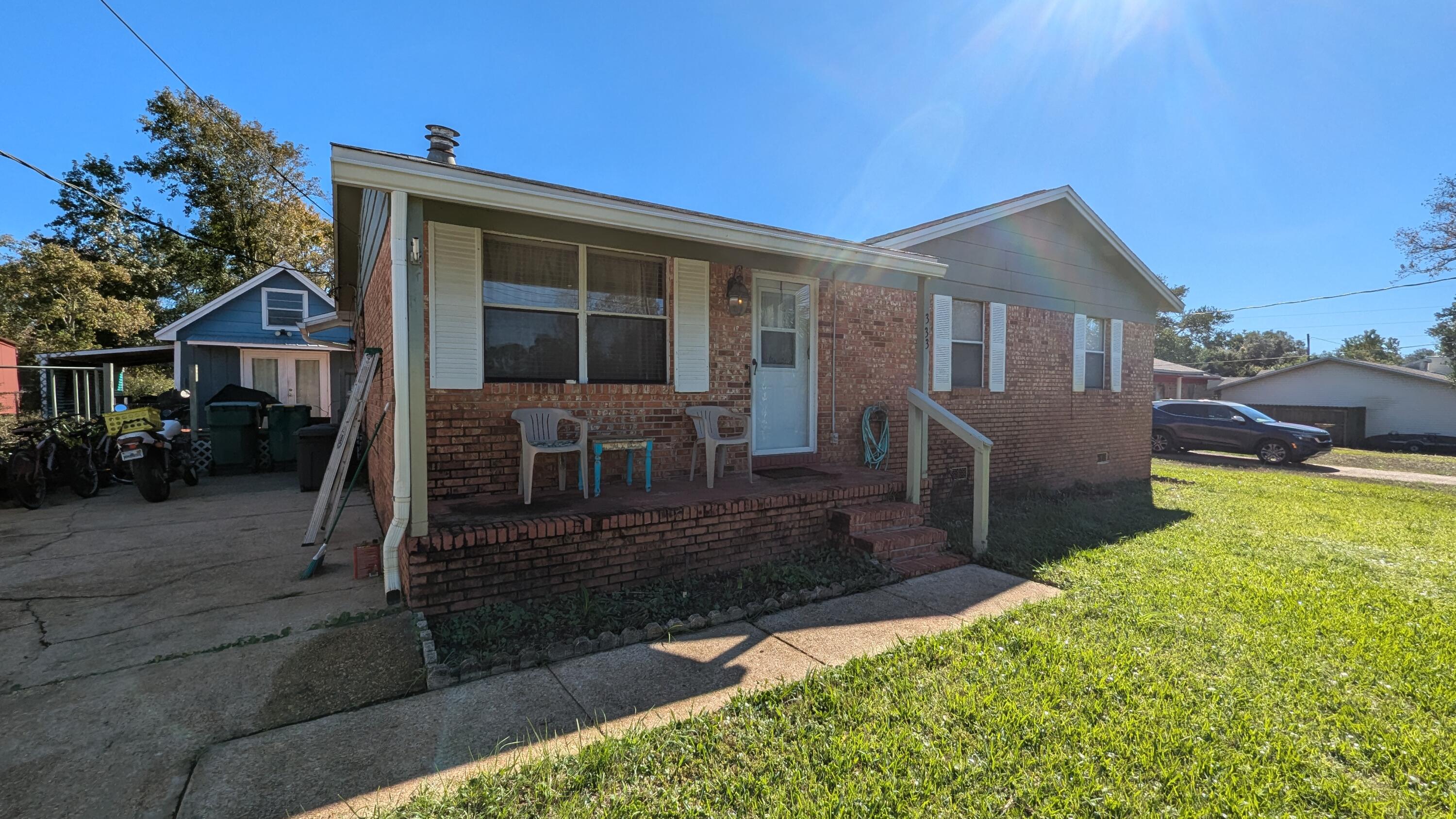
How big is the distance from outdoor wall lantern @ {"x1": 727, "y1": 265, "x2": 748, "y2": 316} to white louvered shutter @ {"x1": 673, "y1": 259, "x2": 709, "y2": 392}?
0.88 ft

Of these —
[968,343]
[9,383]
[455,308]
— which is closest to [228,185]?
[9,383]

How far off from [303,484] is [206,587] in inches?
173

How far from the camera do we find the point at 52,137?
18.5 metres

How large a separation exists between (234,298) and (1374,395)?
35.1m

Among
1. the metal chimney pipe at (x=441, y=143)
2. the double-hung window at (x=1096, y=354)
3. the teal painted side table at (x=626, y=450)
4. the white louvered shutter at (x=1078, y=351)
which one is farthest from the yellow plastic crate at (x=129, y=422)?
the double-hung window at (x=1096, y=354)

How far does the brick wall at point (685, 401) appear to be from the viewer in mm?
4312

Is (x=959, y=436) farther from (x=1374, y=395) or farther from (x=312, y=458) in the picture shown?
(x=1374, y=395)

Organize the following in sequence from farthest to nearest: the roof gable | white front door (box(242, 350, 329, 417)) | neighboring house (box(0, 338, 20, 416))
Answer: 1. the roof gable
2. white front door (box(242, 350, 329, 417))
3. neighboring house (box(0, 338, 20, 416))

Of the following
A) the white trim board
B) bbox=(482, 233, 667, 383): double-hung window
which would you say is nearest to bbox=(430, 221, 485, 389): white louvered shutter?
bbox=(482, 233, 667, 383): double-hung window

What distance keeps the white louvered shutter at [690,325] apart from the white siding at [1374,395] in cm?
2776

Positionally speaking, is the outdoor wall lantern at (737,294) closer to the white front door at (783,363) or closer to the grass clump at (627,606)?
the white front door at (783,363)

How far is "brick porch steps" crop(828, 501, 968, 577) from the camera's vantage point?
181 inches

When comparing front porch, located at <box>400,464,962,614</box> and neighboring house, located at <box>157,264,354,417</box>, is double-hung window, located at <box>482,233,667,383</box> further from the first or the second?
neighboring house, located at <box>157,264,354,417</box>

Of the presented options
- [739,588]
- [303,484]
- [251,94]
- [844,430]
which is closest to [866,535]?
[739,588]
